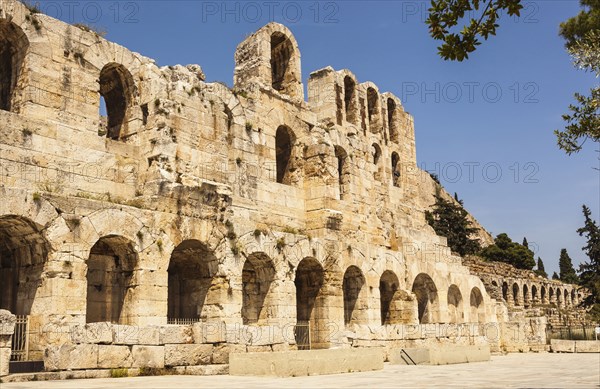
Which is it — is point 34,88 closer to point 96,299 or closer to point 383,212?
point 96,299

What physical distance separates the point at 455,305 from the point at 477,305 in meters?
2.11

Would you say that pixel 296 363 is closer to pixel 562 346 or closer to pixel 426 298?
pixel 426 298

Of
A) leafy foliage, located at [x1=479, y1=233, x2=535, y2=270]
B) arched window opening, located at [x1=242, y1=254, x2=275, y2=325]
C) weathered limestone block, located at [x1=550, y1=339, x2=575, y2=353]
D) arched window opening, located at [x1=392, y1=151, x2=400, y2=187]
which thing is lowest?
weathered limestone block, located at [x1=550, y1=339, x2=575, y2=353]

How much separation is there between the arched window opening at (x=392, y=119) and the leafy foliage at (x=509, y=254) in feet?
96.3

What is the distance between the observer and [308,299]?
2272 centimetres

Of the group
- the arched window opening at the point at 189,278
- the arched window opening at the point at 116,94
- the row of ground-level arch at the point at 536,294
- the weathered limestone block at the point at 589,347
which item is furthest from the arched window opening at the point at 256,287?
the row of ground-level arch at the point at 536,294

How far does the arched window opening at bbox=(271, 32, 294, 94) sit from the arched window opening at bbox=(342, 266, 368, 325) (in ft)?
27.8

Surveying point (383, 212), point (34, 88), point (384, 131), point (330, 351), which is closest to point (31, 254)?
point (34, 88)

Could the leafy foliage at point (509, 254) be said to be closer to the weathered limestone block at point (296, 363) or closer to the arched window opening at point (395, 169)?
the arched window opening at point (395, 169)

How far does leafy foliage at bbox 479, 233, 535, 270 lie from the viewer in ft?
215

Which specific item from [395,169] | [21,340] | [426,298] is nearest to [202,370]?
[21,340]

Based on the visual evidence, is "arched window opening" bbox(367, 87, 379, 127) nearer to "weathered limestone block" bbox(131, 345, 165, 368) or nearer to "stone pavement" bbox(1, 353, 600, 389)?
"stone pavement" bbox(1, 353, 600, 389)

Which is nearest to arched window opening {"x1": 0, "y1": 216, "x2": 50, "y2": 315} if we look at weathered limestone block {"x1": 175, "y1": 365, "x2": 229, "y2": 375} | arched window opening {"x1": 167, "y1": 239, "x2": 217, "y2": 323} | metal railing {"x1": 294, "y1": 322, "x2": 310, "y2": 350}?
arched window opening {"x1": 167, "y1": 239, "x2": 217, "y2": 323}

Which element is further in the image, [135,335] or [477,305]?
[477,305]
